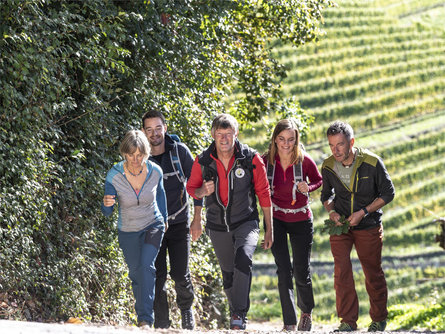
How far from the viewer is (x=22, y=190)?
291 inches

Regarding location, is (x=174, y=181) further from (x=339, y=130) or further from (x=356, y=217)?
(x=356, y=217)

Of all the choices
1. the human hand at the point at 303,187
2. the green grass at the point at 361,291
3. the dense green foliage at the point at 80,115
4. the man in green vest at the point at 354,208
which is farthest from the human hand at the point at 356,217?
the green grass at the point at 361,291

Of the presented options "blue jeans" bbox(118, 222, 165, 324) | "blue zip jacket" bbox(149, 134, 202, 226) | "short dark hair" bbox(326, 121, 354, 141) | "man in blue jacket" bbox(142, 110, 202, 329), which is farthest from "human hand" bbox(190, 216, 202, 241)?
"short dark hair" bbox(326, 121, 354, 141)

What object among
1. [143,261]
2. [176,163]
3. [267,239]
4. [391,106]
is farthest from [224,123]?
[391,106]

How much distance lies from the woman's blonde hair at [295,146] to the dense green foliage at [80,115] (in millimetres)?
1958

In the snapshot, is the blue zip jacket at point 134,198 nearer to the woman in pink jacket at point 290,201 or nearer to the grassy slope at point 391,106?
the woman in pink jacket at point 290,201

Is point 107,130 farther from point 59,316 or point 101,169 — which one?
point 59,316

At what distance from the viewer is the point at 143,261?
670 cm

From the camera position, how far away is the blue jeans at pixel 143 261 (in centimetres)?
666

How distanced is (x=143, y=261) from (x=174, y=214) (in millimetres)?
732

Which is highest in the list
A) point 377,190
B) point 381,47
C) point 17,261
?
point 381,47

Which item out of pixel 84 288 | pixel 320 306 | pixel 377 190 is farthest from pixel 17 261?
pixel 320 306

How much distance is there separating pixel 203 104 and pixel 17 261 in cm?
430

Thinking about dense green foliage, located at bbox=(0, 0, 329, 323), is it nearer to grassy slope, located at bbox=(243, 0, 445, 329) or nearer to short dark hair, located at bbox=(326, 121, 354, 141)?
short dark hair, located at bbox=(326, 121, 354, 141)
